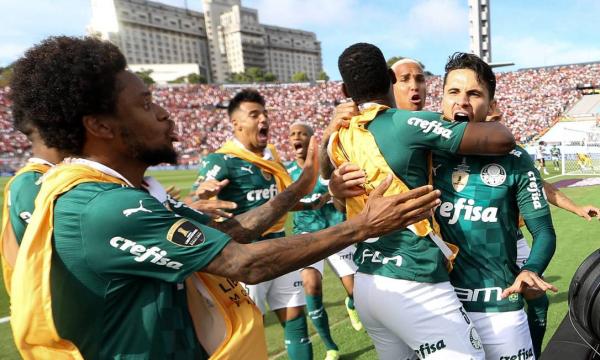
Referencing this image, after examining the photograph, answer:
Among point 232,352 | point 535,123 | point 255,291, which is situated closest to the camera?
point 232,352

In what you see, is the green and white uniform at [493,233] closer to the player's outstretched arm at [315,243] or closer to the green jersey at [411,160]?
the green jersey at [411,160]

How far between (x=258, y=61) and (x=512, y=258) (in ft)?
438

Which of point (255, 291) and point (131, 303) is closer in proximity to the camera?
point (131, 303)

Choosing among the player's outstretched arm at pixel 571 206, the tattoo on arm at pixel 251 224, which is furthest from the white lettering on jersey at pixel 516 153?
the tattoo on arm at pixel 251 224

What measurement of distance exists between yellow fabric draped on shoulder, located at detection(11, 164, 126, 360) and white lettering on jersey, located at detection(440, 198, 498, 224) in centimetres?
174

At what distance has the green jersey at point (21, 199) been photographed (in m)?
2.36

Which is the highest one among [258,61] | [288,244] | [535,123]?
[258,61]

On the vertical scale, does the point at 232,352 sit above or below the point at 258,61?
below

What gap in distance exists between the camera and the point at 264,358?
1.68 meters

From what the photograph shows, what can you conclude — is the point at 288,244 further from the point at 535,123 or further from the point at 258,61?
the point at 258,61

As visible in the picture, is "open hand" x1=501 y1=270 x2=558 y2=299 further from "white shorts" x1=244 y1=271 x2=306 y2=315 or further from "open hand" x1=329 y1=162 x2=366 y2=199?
"white shorts" x1=244 y1=271 x2=306 y2=315

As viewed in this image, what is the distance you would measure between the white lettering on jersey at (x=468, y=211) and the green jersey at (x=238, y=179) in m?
2.38

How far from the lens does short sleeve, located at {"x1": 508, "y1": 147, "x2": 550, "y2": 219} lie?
2.12 metres

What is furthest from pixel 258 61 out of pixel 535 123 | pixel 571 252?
pixel 571 252
